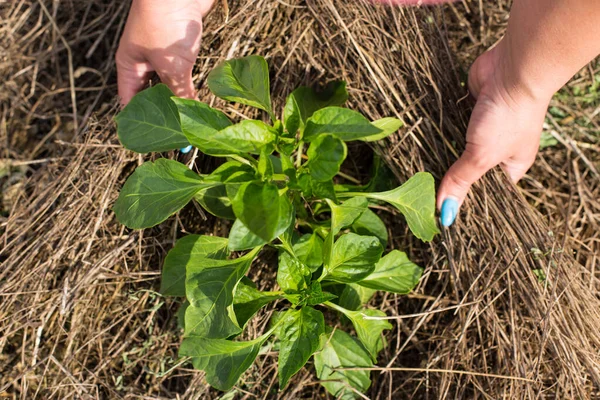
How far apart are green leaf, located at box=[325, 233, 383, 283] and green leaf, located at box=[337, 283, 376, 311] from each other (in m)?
0.18

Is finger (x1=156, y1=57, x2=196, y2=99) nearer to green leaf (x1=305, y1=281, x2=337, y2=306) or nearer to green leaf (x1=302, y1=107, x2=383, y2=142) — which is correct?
green leaf (x1=302, y1=107, x2=383, y2=142)

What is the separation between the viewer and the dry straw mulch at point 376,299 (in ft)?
4.70

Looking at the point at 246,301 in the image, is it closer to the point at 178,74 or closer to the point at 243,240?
the point at 243,240

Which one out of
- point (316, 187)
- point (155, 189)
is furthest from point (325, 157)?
point (155, 189)

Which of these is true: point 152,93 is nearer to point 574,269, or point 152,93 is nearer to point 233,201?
point 233,201

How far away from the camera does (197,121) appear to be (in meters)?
1.13

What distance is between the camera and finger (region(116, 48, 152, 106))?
1491 mm

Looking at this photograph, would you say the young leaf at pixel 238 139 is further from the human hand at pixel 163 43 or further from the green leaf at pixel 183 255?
the human hand at pixel 163 43

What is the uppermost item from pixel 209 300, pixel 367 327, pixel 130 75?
pixel 130 75

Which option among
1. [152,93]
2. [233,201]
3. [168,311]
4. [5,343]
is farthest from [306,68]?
[5,343]

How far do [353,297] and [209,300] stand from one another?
1.42 feet

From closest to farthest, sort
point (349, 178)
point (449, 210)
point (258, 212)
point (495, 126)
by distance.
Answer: point (258, 212) → point (495, 126) → point (449, 210) → point (349, 178)

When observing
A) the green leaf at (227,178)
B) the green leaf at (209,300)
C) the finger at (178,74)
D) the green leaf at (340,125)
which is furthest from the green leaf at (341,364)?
the finger at (178,74)

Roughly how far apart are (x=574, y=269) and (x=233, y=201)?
1.02 meters
